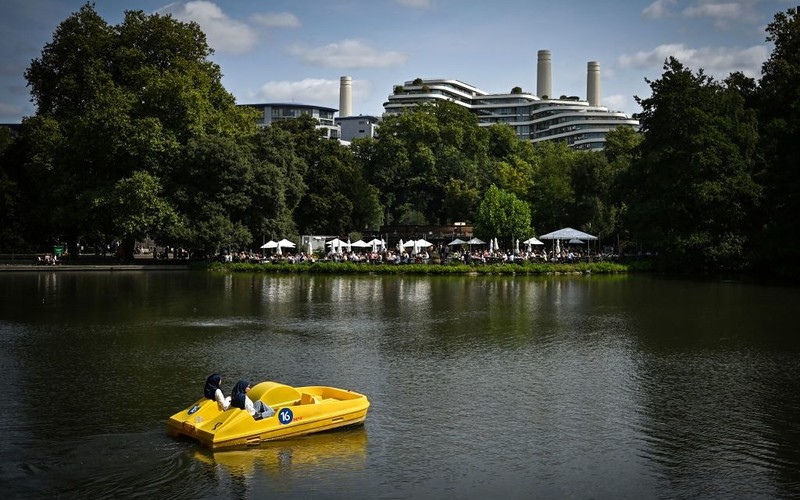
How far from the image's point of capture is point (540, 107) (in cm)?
16600

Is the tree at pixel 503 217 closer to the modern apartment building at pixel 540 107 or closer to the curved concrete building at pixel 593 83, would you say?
the modern apartment building at pixel 540 107

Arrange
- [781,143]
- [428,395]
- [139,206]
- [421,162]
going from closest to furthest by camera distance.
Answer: [428,395], [781,143], [139,206], [421,162]

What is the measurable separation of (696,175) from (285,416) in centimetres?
4932

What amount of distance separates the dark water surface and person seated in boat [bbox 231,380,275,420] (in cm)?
66

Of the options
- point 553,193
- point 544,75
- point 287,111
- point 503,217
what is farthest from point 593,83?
point 503,217

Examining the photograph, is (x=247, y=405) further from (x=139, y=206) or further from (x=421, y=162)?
(x=421, y=162)

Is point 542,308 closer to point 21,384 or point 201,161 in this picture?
point 21,384

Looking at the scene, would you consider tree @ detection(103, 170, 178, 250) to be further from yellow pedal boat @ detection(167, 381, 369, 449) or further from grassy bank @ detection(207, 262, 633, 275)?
yellow pedal boat @ detection(167, 381, 369, 449)

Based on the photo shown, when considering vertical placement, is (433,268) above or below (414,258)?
below

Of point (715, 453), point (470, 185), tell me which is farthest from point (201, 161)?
point (715, 453)

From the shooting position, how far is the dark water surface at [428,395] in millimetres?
12703

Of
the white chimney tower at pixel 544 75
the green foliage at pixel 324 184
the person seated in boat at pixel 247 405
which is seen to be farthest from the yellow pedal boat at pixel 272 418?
the white chimney tower at pixel 544 75

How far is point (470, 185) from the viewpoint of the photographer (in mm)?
86250

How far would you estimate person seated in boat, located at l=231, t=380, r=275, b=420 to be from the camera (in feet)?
47.6
